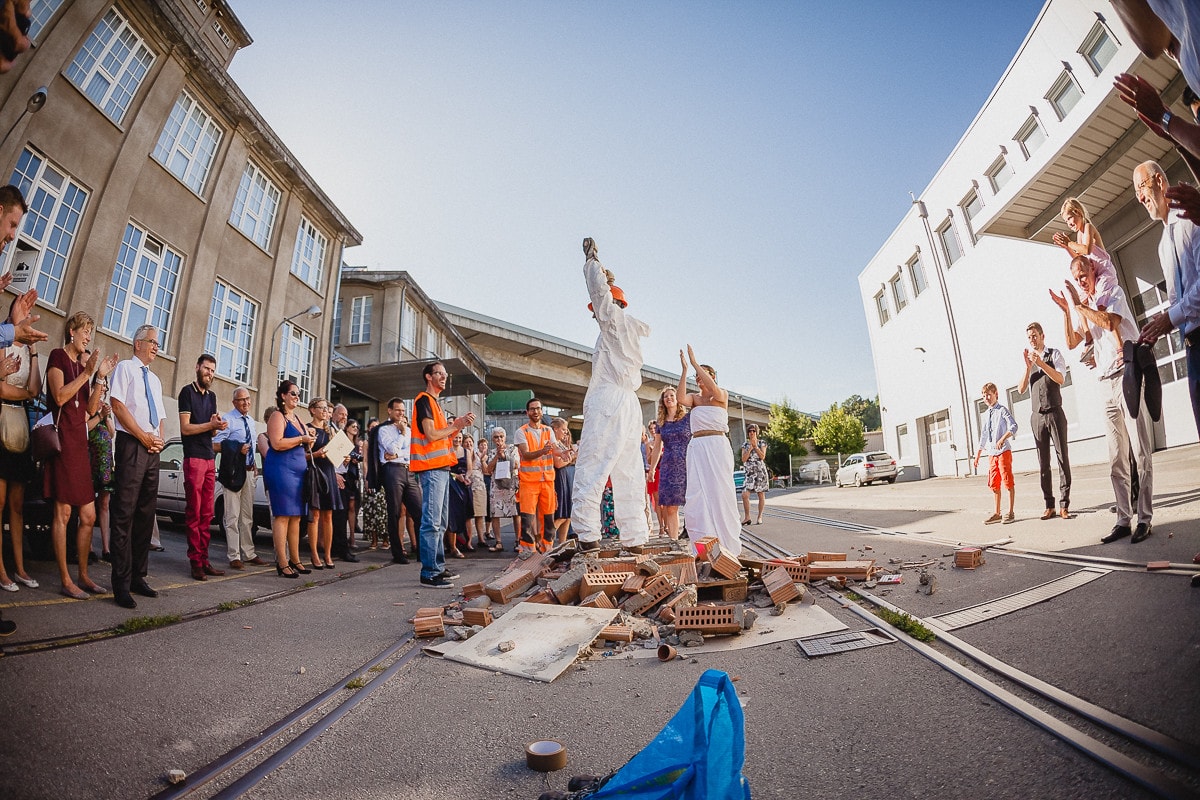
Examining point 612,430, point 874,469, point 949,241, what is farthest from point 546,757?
point 874,469

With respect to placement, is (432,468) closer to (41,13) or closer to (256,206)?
(41,13)

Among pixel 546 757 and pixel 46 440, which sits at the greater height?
pixel 46 440

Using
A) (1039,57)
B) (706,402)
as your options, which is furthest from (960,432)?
(706,402)

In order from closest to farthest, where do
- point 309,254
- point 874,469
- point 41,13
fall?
1. point 41,13
2. point 309,254
3. point 874,469

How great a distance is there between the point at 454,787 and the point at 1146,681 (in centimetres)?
230

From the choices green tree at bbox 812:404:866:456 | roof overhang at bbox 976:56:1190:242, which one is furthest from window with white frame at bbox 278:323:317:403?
green tree at bbox 812:404:866:456

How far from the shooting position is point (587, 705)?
2.39 metres

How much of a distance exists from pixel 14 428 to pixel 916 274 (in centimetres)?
3109

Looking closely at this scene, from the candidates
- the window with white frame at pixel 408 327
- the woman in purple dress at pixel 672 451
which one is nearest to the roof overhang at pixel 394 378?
the window with white frame at pixel 408 327

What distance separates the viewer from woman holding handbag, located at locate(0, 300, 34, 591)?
13.3ft

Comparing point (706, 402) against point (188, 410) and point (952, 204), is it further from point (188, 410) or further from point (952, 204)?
point (952, 204)

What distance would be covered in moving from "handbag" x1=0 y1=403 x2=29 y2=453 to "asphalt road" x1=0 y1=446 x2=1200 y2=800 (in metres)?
1.20

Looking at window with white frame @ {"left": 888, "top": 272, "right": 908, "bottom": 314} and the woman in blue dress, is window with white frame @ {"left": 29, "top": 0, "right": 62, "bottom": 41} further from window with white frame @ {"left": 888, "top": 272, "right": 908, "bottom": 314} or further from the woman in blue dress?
window with white frame @ {"left": 888, "top": 272, "right": 908, "bottom": 314}

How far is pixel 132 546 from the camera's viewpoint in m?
4.33
